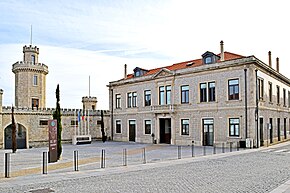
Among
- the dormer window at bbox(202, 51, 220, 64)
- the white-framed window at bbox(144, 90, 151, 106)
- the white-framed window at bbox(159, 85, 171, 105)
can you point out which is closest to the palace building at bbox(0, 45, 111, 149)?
the white-framed window at bbox(144, 90, 151, 106)

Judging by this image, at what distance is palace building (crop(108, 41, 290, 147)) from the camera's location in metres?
26.2

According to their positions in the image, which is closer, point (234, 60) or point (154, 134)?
point (234, 60)

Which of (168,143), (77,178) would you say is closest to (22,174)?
(77,178)

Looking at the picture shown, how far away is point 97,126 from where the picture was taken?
40.2 metres

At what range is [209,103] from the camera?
28.7 metres

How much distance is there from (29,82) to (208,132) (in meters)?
26.8

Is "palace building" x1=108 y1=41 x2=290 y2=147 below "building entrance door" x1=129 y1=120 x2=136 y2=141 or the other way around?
the other way around

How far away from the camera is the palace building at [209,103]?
85.9 ft

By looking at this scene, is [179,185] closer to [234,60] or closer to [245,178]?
[245,178]

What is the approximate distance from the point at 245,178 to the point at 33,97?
121 feet

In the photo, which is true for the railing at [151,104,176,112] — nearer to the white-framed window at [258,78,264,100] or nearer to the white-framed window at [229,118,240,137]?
the white-framed window at [229,118,240,137]

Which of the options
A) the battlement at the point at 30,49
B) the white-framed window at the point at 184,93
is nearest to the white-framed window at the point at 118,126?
the white-framed window at the point at 184,93

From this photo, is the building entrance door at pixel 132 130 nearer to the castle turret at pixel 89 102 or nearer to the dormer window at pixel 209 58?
the dormer window at pixel 209 58

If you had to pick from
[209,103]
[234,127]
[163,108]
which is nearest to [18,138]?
[163,108]
